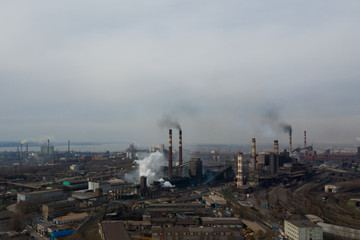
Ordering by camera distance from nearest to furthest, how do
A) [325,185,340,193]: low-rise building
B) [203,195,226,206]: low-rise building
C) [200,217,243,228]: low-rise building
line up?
1. [200,217,243,228]: low-rise building
2. [203,195,226,206]: low-rise building
3. [325,185,340,193]: low-rise building

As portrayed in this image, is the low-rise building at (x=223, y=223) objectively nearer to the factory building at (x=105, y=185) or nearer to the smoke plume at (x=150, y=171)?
the factory building at (x=105, y=185)

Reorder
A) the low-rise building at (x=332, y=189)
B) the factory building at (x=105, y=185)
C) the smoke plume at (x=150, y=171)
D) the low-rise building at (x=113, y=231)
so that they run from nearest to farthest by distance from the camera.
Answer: the low-rise building at (x=113, y=231) < the low-rise building at (x=332, y=189) < the factory building at (x=105, y=185) < the smoke plume at (x=150, y=171)

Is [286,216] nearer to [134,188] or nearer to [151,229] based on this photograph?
[151,229]

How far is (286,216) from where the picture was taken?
19047mm

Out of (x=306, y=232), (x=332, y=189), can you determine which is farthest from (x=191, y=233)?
(x=332, y=189)

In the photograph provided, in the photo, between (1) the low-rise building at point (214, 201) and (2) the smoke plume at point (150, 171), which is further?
(2) the smoke plume at point (150, 171)

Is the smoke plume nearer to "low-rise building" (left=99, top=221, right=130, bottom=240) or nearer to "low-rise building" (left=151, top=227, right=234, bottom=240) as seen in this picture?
"low-rise building" (left=99, top=221, right=130, bottom=240)

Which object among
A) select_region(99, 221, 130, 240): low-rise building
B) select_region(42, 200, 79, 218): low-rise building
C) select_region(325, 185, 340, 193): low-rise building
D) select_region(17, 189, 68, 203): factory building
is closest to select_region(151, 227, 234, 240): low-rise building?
select_region(99, 221, 130, 240): low-rise building

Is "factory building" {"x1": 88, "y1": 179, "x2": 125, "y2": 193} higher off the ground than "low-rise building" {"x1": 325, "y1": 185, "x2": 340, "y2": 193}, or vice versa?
"factory building" {"x1": 88, "y1": 179, "x2": 125, "y2": 193}

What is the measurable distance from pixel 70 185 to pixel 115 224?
1746 cm

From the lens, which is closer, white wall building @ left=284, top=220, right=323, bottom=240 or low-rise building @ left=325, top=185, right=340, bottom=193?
white wall building @ left=284, top=220, right=323, bottom=240

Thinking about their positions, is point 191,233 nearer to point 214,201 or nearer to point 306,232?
point 306,232

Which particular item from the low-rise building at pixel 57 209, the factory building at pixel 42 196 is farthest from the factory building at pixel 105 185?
the low-rise building at pixel 57 209

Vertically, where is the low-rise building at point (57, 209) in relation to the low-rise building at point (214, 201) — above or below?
above
